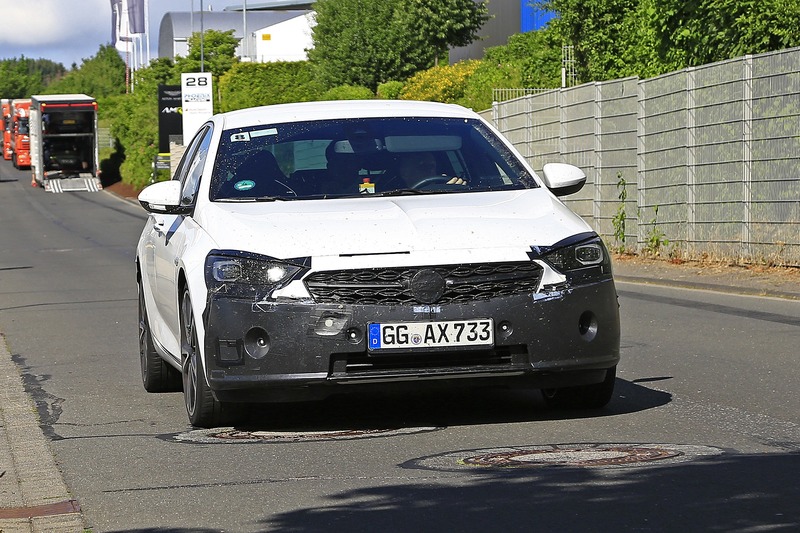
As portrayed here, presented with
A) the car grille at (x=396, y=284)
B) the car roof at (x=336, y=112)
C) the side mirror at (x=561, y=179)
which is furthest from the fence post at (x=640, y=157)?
the car grille at (x=396, y=284)

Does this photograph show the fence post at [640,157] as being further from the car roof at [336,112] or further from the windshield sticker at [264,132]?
the windshield sticker at [264,132]

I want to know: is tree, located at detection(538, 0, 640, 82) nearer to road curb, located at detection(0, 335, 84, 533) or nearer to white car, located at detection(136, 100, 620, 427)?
white car, located at detection(136, 100, 620, 427)

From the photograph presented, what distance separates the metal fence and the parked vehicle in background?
259ft

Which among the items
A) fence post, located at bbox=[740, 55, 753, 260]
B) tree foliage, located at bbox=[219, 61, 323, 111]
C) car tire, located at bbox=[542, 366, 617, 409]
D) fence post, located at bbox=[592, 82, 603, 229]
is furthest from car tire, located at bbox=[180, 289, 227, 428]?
tree foliage, located at bbox=[219, 61, 323, 111]

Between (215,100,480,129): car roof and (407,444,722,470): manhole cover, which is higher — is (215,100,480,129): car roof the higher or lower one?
the higher one

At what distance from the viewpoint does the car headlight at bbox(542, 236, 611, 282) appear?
25.2ft

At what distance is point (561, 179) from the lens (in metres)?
8.81

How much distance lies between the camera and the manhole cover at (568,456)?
659 cm

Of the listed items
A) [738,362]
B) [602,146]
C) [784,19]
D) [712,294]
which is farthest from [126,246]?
[738,362]

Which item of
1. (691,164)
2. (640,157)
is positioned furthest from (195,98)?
(691,164)

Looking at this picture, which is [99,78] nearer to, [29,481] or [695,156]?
[695,156]

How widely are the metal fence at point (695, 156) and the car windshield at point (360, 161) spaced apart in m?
9.78

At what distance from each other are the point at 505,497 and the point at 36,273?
19833mm

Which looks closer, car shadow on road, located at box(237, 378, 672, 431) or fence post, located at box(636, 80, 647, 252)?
car shadow on road, located at box(237, 378, 672, 431)
